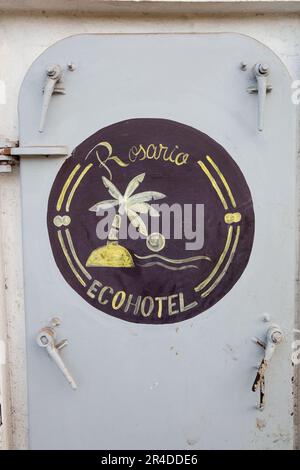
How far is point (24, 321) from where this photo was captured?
1229 mm

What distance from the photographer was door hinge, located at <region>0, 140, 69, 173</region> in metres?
1.11

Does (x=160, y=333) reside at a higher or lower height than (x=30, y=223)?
lower

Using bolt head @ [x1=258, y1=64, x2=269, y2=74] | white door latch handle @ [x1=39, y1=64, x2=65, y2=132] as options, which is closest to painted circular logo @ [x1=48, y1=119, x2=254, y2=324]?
white door latch handle @ [x1=39, y1=64, x2=65, y2=132]

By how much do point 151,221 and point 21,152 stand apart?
41 centimetres

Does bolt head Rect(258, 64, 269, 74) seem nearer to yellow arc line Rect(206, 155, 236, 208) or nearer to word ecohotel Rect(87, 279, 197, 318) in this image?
yellow arc line Rect(206, 155, 236, 208)

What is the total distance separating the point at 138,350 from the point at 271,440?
48 centimetres

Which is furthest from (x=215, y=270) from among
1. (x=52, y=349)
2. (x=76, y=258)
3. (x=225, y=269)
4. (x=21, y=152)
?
(x=21, y=152)

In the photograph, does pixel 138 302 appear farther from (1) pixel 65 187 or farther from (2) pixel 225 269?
(1) pixel 65 187

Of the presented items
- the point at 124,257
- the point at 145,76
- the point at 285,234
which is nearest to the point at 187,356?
the point at 124,257

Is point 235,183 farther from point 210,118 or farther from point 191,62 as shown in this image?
point 191,62

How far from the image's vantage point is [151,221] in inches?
45.1

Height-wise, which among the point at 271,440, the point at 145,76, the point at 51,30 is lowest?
the point at 271,440

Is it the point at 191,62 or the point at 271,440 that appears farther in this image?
the point at 271,440

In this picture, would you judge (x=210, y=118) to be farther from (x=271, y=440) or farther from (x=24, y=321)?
(x=271, y=440)
